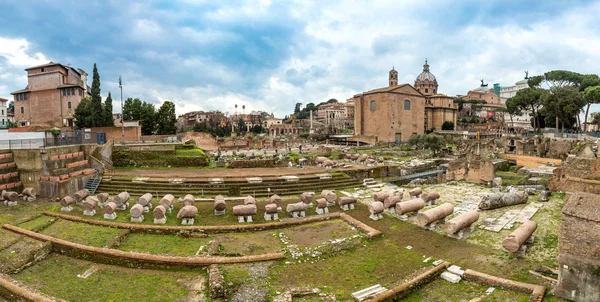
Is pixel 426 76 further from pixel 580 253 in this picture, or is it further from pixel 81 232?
pixel 81 232

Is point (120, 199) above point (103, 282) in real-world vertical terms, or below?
above

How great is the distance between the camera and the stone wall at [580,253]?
7.44 meters

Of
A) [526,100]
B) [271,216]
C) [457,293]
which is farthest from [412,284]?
[526,100]

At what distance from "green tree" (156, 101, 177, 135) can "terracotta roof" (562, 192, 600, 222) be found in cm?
4229

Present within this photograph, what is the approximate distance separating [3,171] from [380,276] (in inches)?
794

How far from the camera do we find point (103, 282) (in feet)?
30.5

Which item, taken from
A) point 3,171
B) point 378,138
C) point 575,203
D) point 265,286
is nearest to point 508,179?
point 575,203

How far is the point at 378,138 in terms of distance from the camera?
59.4 metres

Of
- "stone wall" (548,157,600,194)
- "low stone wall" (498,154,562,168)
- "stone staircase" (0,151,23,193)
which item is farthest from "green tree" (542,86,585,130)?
"stone staircase" (0,151,23,193)

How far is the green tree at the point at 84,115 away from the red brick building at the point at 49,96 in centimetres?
380

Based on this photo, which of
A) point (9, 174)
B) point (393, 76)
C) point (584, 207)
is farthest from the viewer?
point (393, 76)

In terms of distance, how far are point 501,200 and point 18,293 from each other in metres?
16.8

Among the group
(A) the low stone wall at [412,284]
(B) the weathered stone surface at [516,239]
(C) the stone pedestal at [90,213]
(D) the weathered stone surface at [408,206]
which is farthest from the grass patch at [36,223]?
(B) the weathered stone surface at [516,239]

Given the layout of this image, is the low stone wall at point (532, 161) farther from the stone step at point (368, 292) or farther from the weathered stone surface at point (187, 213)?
the weathered stone surface at point (187, 213)
